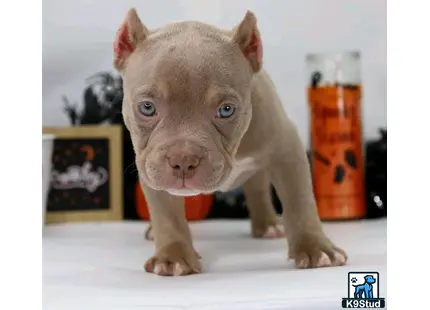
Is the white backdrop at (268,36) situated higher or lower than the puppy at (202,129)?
higher

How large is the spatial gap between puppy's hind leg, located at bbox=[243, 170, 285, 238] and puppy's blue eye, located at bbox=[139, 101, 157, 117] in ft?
1.81

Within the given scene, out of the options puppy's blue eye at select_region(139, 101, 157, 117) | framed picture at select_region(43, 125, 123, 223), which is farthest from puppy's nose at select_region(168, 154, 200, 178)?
framed picture at select_region(43, 125, 123, 223)

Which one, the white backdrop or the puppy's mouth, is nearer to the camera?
the puppy's mouth

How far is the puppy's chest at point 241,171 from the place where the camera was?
1.46 m

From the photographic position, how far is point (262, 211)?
6.22 feet

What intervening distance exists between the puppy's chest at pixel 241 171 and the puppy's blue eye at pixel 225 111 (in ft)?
0.49

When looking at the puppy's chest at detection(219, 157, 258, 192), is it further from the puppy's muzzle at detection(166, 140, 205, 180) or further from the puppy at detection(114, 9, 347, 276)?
the puppy's muzzle at detection(166, 140, 205, 180)

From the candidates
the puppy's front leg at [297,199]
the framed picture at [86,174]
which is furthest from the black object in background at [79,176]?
the puppy's front leg at [297,199]

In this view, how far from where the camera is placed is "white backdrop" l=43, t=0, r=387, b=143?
1.49 metres

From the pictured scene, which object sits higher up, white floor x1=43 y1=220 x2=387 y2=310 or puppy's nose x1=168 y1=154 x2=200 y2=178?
puppy's nose x1=168 y1=154 x2=200 y2=178

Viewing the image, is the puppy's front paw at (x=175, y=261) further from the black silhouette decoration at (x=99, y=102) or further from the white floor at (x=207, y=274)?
the black silhouette decoration at (x=99, y=102)

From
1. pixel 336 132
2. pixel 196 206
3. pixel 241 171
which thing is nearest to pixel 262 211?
pixel 196 206
